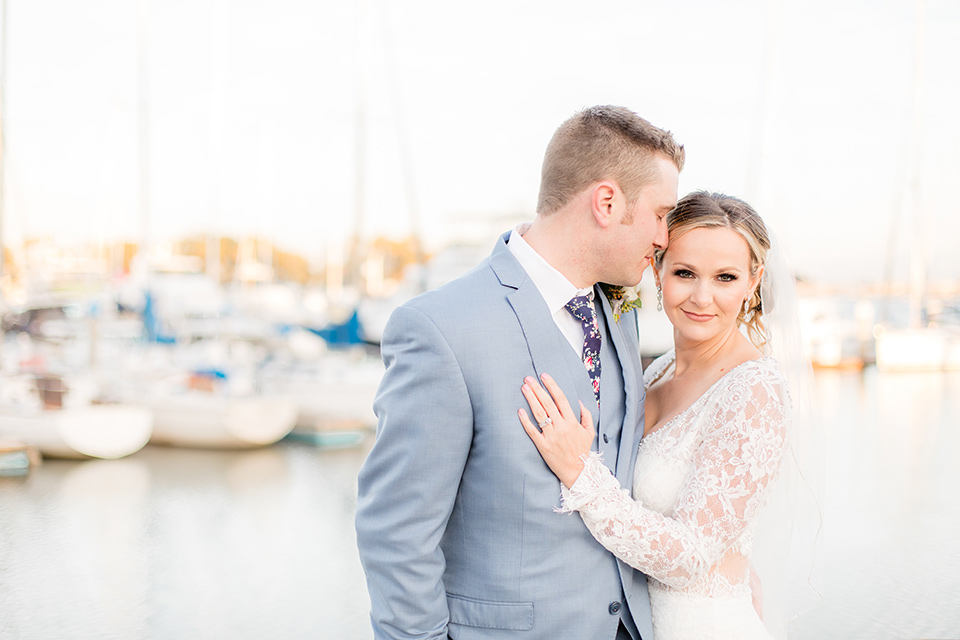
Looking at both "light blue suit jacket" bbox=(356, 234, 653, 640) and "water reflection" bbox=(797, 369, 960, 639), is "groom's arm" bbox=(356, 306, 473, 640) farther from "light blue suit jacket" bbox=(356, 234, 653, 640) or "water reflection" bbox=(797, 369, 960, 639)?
"water reflection" bbox=(797, 369, 960, 639)

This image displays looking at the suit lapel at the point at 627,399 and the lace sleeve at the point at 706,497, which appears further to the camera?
the suit lapel at the point at 627,399

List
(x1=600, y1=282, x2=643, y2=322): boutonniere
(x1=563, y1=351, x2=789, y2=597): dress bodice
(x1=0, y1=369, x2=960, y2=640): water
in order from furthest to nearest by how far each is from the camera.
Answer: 1. (x1=0, y1=369, x2=960, y2=640): water
2. (x1=600, y1=282, x2=643, y2=322): boutonniere
3. (x1=563, y1=351, x2=789, y2=597): dress bodice

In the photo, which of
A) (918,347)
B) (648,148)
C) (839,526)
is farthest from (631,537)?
(918,347)

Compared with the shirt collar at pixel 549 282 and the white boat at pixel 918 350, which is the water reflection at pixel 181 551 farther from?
the white boat at pixel 918 350

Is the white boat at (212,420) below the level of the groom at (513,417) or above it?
below

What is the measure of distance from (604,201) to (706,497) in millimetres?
742

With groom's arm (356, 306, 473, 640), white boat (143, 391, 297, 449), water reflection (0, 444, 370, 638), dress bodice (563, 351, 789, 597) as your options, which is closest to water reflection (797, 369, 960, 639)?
water reflection (0, 444, 370, 638)

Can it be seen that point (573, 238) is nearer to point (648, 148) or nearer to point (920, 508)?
point (648, 148)

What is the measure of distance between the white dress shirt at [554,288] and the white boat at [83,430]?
9974mm

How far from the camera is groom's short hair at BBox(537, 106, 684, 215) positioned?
1.75 meters

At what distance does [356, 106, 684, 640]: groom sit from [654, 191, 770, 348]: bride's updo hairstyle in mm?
268

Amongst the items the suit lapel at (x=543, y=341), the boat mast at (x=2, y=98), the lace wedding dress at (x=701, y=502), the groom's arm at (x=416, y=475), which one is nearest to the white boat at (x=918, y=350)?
the boat mast at (x=2, y=98)

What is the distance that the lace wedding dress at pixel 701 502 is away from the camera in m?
1.74

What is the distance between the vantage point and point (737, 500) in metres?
1.86
